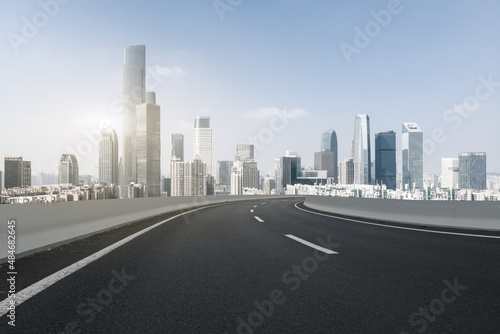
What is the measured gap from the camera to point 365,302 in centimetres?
318

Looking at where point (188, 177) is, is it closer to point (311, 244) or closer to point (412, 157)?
point (311, 244)

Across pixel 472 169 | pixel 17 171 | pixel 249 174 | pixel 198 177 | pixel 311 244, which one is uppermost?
pixel 472 169

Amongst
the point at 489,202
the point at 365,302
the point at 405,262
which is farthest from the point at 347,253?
the point at 489,202

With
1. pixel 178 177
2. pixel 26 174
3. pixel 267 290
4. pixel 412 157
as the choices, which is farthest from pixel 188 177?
pixel 412 157

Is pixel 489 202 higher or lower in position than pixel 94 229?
higher

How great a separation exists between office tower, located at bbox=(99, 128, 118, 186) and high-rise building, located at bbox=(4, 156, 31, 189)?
315 feet

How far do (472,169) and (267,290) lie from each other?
137m

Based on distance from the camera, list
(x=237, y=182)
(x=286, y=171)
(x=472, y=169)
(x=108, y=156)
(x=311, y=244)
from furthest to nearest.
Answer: (x=286, y=171) → (x=108, y=156) → (x=472, y=169) → (x=237, y=182) → (x=311, y=244)

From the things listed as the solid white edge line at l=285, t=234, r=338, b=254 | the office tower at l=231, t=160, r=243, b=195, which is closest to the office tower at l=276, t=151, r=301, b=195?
the office tower at l=231, t=160, r=243, b=195

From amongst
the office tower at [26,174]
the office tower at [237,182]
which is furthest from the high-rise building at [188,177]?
the office tower at [26,174]

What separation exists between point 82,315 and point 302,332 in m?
1.86

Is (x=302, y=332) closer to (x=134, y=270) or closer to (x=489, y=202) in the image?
(x=134, y=270)

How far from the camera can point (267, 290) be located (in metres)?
3.59

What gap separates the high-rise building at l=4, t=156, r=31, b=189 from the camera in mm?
36119
